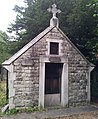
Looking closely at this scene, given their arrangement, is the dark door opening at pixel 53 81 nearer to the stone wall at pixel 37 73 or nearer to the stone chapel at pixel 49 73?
the stone chapel at pixel 49 73

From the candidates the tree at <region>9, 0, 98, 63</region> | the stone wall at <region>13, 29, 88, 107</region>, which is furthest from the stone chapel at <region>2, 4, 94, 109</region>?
the tree at <region>9, 0, 98, 63</region>

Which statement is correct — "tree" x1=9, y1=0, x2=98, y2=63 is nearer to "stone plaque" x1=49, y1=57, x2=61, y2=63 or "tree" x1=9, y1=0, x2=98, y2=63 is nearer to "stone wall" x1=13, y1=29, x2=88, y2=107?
"stone wall" x1=13, y1=29, x2=88, y2=107

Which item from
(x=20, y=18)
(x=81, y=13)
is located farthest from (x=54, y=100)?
(x=20, y=18)

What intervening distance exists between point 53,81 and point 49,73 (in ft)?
1.74

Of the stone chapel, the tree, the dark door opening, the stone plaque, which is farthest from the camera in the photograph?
the tree

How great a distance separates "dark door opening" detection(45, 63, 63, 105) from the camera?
11.7 m

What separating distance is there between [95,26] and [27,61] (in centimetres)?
590

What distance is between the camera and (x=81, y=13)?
12586 mm

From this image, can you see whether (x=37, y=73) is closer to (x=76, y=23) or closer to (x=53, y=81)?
(x=53, y=81)

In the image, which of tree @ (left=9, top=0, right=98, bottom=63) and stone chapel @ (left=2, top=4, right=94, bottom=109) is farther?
tree @ (left=9, top=0, right=98, bottom=63)

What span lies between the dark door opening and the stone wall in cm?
72

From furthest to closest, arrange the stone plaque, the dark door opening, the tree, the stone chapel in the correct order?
the tree < the dark door opening < the stone plaque < the stone chapel

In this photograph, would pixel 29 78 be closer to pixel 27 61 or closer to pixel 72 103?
pixel 27 61

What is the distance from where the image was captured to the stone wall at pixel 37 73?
33.5ft
